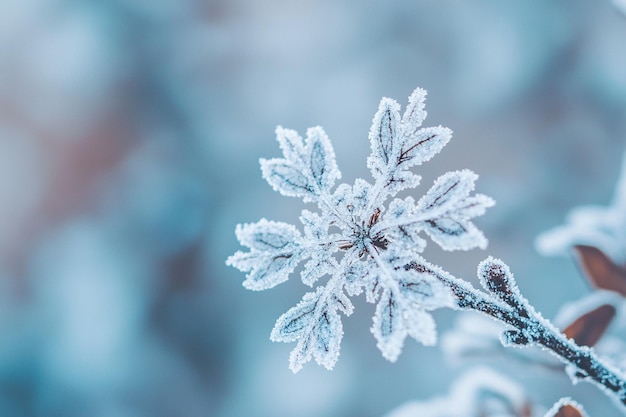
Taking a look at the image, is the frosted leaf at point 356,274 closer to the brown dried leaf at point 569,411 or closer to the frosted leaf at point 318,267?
the frosted leaf at point 318,267

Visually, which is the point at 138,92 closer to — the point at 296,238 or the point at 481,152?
the point at 481,152

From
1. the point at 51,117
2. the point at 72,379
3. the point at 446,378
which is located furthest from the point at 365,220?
the point at 51,117

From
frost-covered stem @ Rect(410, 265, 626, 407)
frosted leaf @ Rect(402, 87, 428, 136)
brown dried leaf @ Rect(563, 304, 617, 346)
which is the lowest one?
frost-covered stem @ Rect(410, 265, 626, 407)

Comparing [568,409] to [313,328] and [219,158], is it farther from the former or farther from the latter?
[219,158]

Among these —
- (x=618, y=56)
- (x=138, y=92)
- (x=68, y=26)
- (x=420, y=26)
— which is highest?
(x=68, y=26)

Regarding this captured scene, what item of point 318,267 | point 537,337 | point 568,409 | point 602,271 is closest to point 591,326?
point 602,271

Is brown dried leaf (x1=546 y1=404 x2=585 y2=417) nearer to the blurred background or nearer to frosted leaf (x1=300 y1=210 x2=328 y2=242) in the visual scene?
frosted leaf (x1=300 y1=210 x2=328 y2=242)

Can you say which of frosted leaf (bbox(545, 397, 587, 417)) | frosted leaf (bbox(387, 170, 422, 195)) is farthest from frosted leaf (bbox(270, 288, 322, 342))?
frosted leaf (bbox(545, 397, 587, 417))
